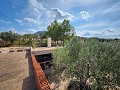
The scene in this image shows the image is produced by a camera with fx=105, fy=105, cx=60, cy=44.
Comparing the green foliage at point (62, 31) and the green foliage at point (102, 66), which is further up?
the green foliage at point (62, 31)

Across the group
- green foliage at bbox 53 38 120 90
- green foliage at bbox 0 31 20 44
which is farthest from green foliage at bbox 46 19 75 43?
green foliage at bbox 53 38 120 90

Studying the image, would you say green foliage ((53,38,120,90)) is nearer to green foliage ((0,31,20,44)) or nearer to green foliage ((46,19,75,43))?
green foliage ((46,19,75,43))

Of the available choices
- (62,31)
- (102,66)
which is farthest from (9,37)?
(102,66)

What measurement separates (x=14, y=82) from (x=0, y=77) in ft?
5.85

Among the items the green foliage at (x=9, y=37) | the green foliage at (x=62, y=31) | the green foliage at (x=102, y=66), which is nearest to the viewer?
the green foliage at (x=102, y=66)

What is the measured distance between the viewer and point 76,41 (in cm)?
1423

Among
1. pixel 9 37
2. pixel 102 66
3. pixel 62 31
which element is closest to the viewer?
pixel 102 66

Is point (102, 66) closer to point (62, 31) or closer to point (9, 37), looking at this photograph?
point (62, 31)

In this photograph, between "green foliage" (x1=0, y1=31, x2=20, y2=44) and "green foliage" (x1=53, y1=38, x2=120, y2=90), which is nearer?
"green foliage" (x1=53, y1=38, x2=120, y2=90)

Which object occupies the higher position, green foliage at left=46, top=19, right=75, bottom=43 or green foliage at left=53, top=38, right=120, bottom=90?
green foliage at left=46, top=19, right=75, bottom=43

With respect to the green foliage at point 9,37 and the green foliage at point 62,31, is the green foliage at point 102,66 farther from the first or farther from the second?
the green foliage at point 9,37

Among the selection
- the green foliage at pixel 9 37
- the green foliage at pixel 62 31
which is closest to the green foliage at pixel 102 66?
the green foliage at pixel 62 31

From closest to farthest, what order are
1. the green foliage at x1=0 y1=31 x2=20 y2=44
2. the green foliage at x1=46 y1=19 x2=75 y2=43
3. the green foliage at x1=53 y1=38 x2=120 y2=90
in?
the green foliage at x1=53 y1=38 x2=120 y2=90 < the green foliage at x1=46 y1=19 x2=75 y2=43 < the green foliage at x1=0 y1=31 x2=20 y2=44

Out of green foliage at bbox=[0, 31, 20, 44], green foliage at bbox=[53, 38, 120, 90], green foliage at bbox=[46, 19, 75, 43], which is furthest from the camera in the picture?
green foliage at bbox=[0, 31, 20, 44]
